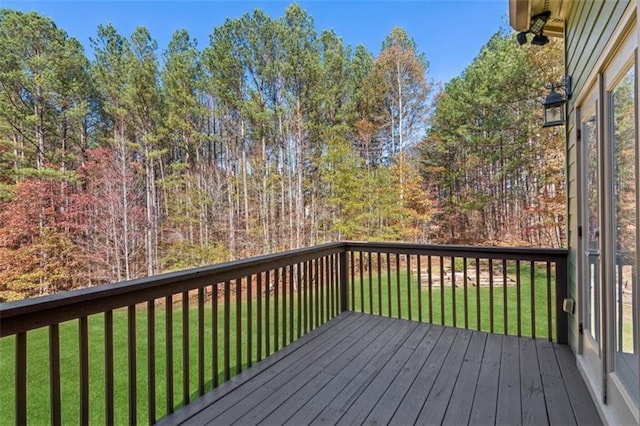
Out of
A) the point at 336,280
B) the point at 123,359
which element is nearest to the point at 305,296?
the point at 336,280

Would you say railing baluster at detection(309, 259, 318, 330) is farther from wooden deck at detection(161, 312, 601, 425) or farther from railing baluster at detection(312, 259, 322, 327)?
wooden deck at detection(161, 312, 601, 425)

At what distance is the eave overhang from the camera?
252 centimetres

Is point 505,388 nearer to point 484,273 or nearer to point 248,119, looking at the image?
point 484,273

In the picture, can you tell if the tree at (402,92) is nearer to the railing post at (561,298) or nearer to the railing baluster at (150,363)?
the railing post at (561,298)

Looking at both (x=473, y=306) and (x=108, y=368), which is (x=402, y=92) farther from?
(x=108, y=368)

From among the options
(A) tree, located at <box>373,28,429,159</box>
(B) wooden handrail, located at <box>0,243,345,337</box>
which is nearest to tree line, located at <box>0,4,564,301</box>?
(A) tree, located at <box>373,28,429,159</box>

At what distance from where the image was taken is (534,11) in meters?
2.63

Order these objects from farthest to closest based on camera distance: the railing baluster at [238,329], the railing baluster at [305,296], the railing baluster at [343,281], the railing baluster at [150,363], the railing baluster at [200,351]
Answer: the railing baluster at [343,281] → the railing baluster at [305,296] → the railing baluster at [238,329] → the railing baluster at [200,351] → the railing baluster at [150,363]

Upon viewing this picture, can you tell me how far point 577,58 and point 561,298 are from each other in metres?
1.96

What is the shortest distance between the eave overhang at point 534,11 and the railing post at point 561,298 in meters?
2.07

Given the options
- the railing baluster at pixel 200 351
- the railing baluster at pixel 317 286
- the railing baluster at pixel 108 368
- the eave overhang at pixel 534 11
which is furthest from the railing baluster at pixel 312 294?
the eave overhang at pixel 534 11

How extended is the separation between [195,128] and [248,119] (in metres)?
1.81

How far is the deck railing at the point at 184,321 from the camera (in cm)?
142

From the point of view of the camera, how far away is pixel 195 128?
10773 mm
